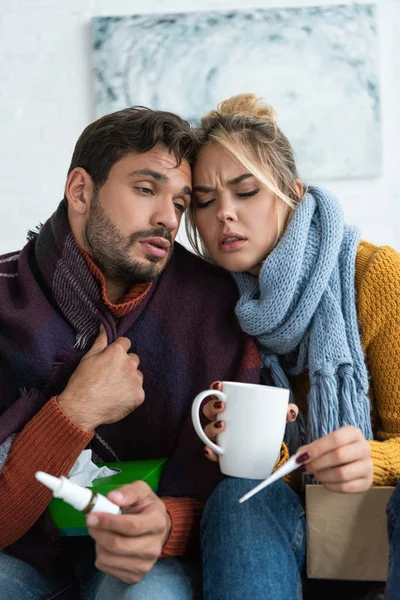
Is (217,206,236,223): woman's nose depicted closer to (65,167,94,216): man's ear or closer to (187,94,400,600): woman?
(187,94,400,600): woman

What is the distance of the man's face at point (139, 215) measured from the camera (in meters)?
1.38

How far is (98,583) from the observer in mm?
1206

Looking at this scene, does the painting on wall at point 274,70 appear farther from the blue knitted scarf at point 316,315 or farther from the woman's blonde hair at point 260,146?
the blue knitted scarf at point 316,315

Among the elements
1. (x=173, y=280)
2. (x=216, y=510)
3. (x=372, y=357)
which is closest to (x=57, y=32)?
(x=173, y=280)

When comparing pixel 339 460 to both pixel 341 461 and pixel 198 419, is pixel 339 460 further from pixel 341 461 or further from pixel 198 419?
pixel 198 419

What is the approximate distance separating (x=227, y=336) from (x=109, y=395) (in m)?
0.26

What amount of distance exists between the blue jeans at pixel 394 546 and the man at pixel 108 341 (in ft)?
0.97

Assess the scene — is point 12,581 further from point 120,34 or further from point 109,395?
point 120,34

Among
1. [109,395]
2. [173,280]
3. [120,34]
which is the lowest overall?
[109,395]

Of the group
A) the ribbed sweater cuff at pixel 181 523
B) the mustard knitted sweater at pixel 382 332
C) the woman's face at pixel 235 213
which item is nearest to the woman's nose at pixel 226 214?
the woman's face at pixel 235 213

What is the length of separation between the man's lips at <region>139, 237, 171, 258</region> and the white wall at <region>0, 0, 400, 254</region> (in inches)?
50.4

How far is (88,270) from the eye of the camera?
4.46ft

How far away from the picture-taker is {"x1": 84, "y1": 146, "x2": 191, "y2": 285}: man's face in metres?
1.38

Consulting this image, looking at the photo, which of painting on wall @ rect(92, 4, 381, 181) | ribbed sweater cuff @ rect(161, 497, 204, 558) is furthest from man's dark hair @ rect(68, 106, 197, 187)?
painting on wall @ rect(92, 4, 381, 181)
